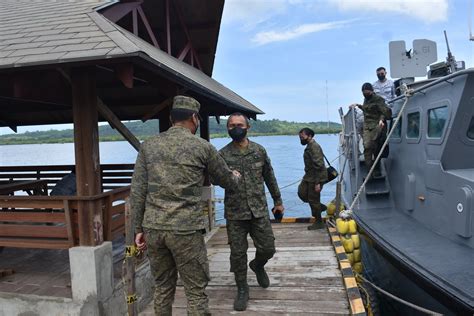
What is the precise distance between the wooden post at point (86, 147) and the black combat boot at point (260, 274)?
1785mm

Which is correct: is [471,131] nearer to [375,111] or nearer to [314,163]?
[375,111]

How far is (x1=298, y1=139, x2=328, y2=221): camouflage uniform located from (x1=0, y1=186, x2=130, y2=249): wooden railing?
3578mm

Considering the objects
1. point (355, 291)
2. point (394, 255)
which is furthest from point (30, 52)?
point (394, 255)

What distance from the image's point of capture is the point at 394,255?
4914 mm

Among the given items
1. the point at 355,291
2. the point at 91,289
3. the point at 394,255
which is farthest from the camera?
the point at 394,255

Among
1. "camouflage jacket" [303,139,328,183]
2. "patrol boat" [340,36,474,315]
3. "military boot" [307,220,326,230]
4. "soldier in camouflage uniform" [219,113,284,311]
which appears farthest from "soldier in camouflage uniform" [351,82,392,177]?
"soldier in camouflage uniform" [219,113,284,311]

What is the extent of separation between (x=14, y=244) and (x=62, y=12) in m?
3.28

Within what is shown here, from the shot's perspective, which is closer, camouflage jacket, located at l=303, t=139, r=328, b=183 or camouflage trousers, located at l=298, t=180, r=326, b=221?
camouflage jacket, located at l=303, t=139, r=328, b=183

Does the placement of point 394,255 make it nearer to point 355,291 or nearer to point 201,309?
point 355,291

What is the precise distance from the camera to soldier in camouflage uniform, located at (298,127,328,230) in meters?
7.04

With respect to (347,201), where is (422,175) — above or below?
above

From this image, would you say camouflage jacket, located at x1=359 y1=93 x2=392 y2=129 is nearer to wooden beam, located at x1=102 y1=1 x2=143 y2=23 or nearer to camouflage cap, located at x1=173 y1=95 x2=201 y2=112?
wooden beam, located at x1=102 y1=1 x2=143 y2=23

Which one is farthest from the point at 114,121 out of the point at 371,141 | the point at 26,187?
the point at 371,141

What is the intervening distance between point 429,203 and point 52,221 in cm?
481
